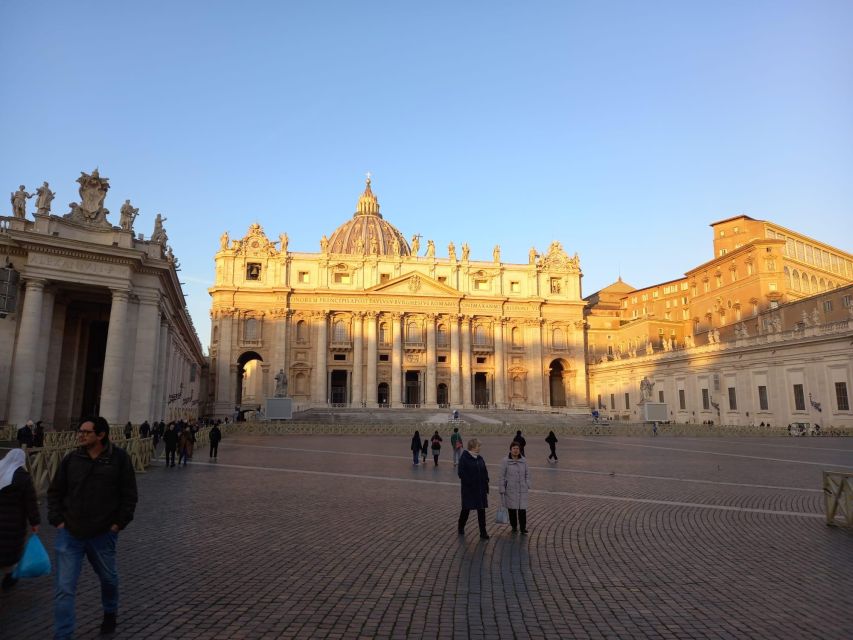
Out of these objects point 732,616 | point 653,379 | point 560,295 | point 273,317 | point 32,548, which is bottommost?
point 732,616

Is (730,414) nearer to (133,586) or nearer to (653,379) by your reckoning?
(653,379)

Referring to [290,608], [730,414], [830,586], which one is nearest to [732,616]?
[830,586]

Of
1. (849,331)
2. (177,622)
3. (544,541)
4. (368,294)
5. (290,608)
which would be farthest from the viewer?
(368,294)

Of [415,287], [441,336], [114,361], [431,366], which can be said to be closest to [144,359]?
[114,361]

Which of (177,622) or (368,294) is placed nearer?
(177,622)

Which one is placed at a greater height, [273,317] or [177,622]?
[273,317]

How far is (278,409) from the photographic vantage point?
38.4m

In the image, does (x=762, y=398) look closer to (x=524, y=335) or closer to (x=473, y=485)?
(x=524, y=335)

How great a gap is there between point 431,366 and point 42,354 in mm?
43303

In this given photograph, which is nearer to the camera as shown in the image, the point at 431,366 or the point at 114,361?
the point at 114,361

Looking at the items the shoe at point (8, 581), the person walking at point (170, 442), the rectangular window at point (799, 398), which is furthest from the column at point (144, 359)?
the rectangular window at point (799, 398)

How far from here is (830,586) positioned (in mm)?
6074

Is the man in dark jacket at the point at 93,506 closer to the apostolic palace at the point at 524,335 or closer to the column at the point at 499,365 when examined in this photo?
the apostolic palace at the point at 524,335

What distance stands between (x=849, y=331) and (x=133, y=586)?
136 ft
